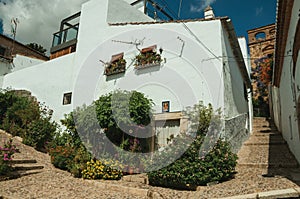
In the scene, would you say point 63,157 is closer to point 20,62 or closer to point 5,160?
point 5,160

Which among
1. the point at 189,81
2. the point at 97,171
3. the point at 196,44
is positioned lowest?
the point at 97,171

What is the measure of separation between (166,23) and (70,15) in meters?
7.52

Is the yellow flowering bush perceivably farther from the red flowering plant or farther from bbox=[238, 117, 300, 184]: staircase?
bbox=[238, 117, 300, 184]: staircase

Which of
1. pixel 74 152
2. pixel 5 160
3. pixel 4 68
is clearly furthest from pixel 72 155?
pixel 4 68

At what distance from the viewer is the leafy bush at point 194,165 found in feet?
17.5

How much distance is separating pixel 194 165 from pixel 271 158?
3382 millimetres

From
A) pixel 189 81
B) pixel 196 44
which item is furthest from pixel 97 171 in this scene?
pixel 196 44

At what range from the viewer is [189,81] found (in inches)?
308

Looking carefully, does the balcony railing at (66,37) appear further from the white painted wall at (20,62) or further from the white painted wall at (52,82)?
the white painted wall at (20,62)

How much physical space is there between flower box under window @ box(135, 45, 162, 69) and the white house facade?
37 millimetres

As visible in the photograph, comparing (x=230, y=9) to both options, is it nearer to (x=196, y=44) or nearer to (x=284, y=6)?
(x=196, y=44)

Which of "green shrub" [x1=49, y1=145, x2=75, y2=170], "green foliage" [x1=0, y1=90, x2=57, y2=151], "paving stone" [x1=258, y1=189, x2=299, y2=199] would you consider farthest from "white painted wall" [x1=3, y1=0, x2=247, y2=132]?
"paving stone" [x1=258, y1=189, x2=299, y2=199]

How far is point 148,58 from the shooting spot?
8.89 m

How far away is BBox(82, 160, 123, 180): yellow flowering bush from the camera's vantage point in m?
6.41
